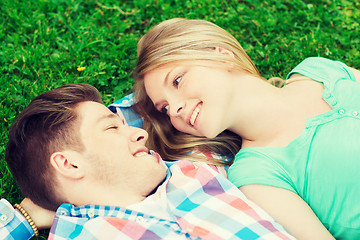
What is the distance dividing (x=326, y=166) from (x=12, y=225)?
227cm

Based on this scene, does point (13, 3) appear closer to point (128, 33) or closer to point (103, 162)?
point (128, 33)

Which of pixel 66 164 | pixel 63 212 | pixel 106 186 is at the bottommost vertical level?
pixel 63 212

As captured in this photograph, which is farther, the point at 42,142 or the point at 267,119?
the point at 267,119

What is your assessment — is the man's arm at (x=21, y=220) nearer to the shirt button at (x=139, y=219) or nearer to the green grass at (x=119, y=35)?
the shirt button at (x=139, y=219)

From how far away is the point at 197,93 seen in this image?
9.72 ft

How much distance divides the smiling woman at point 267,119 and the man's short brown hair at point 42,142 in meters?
0.76

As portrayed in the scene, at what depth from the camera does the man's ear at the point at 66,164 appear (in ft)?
8.61

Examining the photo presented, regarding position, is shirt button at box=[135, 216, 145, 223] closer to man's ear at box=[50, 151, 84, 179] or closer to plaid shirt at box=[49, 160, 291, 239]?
plaid shirt at box=[49, 160, 291, 239]

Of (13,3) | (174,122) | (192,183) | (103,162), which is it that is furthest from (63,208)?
(13,3)

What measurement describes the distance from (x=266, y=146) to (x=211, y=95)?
0.60 metres

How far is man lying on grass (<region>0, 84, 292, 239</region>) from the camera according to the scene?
8.40 feet

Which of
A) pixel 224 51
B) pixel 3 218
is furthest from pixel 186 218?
pixel 224 51

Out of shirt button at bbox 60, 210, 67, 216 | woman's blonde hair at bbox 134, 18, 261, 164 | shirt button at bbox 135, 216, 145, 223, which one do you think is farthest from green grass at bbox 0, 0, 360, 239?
shirt button at bbox 135, 216, 145, 223

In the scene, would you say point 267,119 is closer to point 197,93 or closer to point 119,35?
point 197,93
